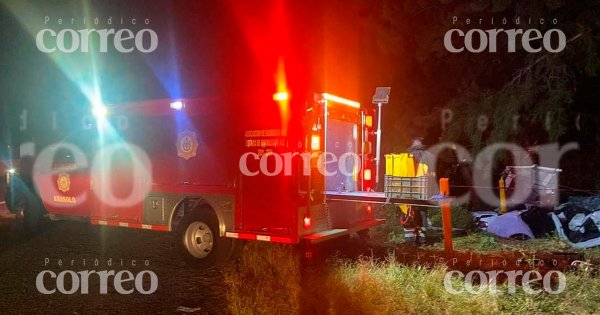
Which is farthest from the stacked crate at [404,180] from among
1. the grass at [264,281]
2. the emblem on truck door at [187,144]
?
the emblem on truck door at [187,144]

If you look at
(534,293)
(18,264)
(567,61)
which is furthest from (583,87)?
(18,264)

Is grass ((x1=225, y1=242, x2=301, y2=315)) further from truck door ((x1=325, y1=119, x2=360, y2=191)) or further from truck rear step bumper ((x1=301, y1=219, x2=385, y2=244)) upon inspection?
truck door ((x1=325, y1=119, x2=360, y2=191))

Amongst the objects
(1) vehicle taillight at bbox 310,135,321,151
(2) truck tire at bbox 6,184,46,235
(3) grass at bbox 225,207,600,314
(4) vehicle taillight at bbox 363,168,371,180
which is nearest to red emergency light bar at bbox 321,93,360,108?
(1) vehicle taillight at bbox 310,135,321,151

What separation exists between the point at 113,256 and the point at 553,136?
770 centimetres

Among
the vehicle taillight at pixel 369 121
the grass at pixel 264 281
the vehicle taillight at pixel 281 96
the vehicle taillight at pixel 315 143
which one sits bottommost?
the grass at pixel 264 281

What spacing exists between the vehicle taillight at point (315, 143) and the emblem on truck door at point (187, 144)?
1681 mm

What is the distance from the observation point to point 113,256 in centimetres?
736

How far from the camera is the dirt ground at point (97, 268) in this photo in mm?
5117

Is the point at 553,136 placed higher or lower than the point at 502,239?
higher

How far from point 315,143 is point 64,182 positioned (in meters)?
4.79

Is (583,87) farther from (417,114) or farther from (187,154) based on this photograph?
A: (187,154)

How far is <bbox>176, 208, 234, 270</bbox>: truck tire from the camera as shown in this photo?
259 inches

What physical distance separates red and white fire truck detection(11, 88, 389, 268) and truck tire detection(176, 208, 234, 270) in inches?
0.5

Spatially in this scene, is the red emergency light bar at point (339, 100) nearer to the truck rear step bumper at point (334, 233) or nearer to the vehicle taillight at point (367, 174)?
the vehicle taillight at point (367, 174)
